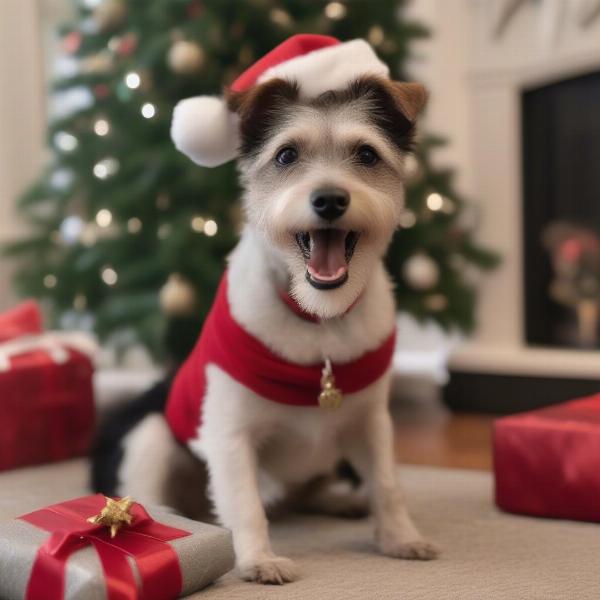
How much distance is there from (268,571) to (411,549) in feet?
0.99

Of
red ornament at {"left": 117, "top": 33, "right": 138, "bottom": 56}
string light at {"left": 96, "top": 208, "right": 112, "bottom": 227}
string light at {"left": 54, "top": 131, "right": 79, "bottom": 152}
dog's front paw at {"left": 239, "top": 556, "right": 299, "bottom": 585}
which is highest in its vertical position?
red ornament at {"left": 117, "top": 33, "right": 138, "bottom": 56}

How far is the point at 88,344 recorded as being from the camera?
2.67m

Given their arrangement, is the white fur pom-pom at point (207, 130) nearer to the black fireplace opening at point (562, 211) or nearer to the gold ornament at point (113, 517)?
the gold ornament at point (113, 517)

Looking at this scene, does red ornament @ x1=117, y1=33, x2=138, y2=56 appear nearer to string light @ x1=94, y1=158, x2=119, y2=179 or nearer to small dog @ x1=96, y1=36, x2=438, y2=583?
string light @ x1=94, y1=158, x2=119, y2=179

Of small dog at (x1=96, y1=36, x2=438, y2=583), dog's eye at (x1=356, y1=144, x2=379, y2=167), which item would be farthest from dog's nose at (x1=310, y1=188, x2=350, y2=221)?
dog's eye at (x1=356, y1=144, x2=379, y2=167)

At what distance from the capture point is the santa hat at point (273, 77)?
1550mm

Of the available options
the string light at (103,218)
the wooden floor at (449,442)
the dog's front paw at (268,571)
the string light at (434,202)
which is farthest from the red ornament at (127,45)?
the dog's front paw at (268,571)

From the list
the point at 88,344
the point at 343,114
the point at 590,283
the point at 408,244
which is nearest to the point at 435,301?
the point at 408,244

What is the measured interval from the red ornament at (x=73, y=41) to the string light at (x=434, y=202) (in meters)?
1.51

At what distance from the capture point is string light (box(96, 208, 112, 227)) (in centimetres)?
316

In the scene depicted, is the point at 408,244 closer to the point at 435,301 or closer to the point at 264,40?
the point at 435,301

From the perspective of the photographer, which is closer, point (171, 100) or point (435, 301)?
point (171, 100)

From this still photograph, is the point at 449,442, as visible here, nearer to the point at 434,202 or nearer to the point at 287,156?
the point at 434,202

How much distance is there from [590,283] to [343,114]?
2.26 m
